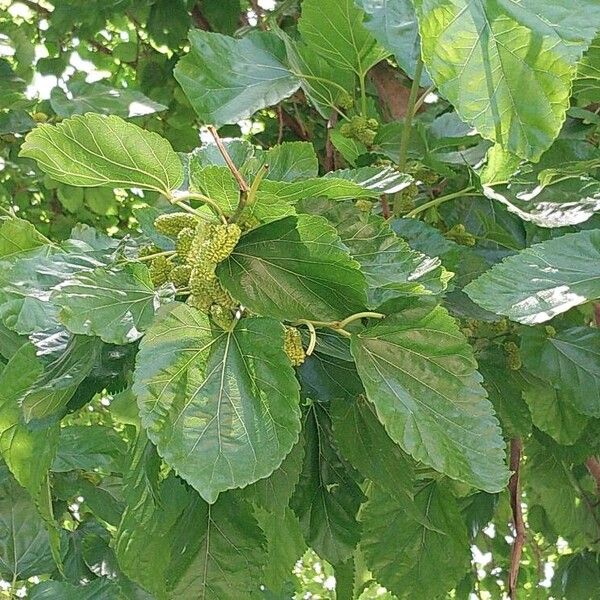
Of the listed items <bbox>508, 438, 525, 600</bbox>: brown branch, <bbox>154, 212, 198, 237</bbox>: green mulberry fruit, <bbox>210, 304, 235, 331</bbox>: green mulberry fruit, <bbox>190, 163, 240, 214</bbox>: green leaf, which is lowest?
<bbox>508, 438, 525, 600</bbox>: brown branch

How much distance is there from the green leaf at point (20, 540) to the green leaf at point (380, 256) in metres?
0.64

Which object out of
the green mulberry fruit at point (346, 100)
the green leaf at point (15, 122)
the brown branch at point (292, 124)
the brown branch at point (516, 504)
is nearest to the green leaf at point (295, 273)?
the green mulberry fruit at point (346, 100)

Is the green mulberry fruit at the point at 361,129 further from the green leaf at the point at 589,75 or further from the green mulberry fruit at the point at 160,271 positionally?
the green mulberry fruit at the point at 160,271

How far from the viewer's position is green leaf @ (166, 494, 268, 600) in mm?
658

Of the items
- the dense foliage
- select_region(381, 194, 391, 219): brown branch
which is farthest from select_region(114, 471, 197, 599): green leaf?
select_region(381, 194, 391, 219): brown branch

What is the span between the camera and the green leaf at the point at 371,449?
676 millimetres

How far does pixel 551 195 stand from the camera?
29.7 inches

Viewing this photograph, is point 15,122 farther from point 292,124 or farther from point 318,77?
point 318,77

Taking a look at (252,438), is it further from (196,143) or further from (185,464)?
(196,143)

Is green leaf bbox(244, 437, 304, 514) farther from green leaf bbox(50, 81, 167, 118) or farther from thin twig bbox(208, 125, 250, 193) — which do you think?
green leaf bbox(50, 81, 167, 118)

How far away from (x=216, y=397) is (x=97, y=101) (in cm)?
90

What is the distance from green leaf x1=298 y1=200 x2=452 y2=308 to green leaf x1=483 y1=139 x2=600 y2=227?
0.54 feet

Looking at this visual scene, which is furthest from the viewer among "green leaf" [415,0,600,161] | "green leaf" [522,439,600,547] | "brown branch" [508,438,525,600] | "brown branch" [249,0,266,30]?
"brown branch" [249,0,266,30]

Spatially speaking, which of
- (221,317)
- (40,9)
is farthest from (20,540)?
(40,9)
